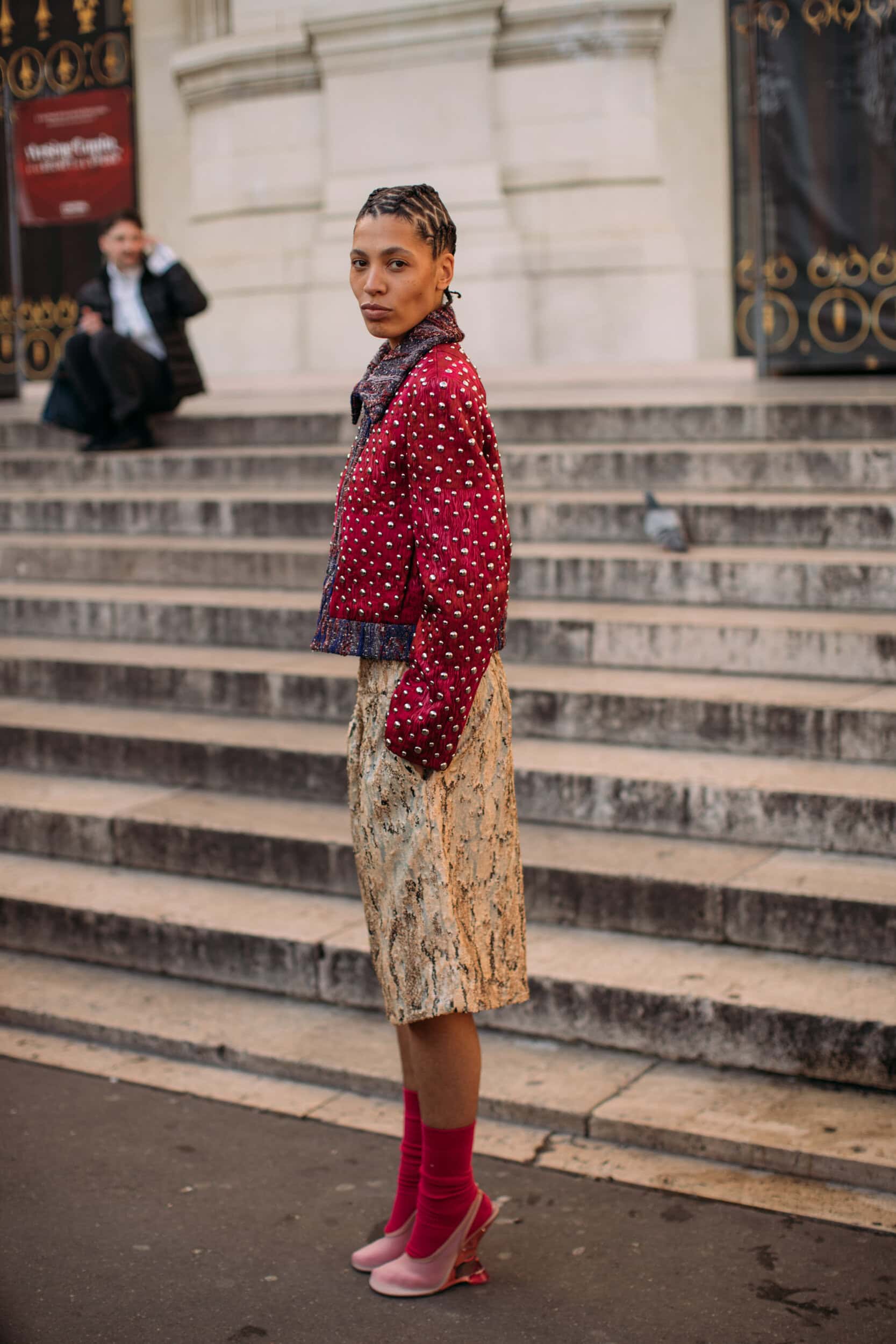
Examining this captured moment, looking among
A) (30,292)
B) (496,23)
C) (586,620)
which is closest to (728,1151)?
(586,620)

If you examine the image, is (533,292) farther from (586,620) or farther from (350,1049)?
(350,1049)

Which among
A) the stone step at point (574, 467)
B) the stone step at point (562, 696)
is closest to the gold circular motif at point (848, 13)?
the stone step at point (574, 467)

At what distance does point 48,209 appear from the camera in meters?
14.9

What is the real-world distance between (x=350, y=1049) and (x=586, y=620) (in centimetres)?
210

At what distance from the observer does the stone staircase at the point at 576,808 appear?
13.2 feet

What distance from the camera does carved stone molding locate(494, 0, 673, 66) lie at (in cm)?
1085

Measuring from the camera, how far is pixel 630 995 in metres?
4.16

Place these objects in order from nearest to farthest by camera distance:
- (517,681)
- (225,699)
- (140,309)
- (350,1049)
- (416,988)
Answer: (416,988) → (350,1049) → (517,681) → (225,699) → (140,309)

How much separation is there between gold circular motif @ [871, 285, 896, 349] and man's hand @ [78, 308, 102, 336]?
13.8 feet

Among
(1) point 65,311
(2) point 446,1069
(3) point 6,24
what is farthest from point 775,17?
(3) point 6,24

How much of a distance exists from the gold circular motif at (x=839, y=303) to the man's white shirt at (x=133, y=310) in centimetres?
355

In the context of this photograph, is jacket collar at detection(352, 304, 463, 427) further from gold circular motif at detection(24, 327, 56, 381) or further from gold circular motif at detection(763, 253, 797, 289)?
gold circular motif at detection(24, 327, 56, 381)

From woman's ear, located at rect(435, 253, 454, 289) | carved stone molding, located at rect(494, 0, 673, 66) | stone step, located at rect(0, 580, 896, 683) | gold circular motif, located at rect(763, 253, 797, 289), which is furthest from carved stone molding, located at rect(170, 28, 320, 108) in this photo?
woman's ear, located at rect(435, 253, 454, 289)

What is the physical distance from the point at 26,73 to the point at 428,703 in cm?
1362
